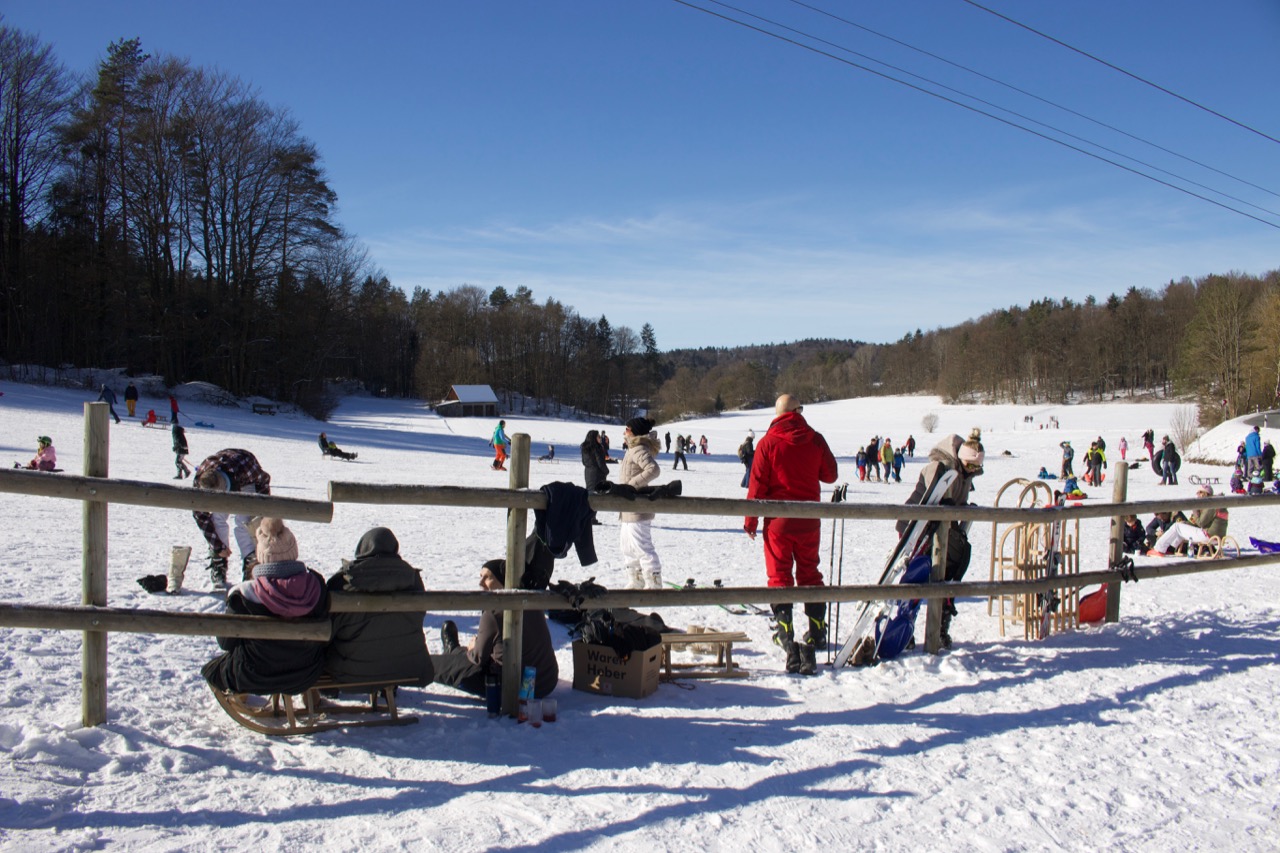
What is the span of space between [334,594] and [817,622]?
3.53 m

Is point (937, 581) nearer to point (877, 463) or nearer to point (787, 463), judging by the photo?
point (787, 463)

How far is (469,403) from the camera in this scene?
80.1 m

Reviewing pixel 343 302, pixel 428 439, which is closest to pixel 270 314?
pixel 343 302

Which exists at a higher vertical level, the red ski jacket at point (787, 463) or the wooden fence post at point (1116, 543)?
the red ski jacket at point (787, 463)

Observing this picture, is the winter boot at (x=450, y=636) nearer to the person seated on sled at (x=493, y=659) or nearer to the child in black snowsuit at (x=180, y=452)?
the person seated on sled at (x=493, y=659)

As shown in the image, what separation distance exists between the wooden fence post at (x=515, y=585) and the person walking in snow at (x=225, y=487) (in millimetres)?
3202

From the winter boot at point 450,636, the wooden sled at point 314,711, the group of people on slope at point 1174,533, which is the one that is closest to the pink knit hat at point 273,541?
the wooden sled at point 314,711

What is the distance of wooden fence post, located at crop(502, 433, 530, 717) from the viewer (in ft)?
15.6

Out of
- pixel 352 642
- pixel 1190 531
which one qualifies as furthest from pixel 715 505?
pixel 1190 531

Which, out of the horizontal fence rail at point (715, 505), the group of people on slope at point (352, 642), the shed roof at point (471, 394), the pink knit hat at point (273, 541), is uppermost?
the shed roof at point (471, 394)

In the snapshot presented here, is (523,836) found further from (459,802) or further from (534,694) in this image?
(534,694)

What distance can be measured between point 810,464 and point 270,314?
166ft

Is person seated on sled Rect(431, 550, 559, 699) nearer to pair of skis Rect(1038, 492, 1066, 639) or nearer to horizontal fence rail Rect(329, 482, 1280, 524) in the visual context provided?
horizontal fence rail Rect(329, 482, 1280, 524)

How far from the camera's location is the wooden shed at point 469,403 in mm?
79688
